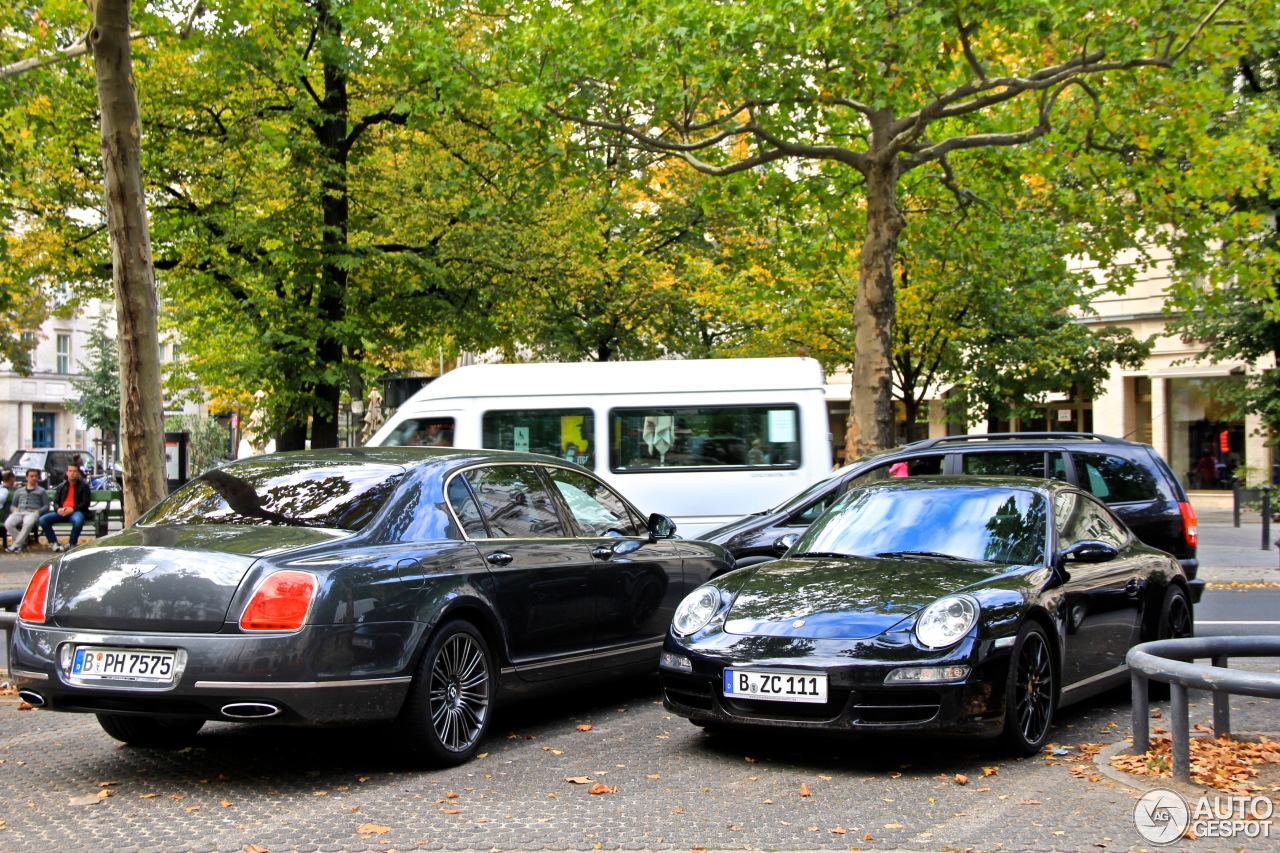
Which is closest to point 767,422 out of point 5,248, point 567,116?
point 567,116

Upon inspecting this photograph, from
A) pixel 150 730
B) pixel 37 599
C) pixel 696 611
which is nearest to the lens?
pixel 37 599

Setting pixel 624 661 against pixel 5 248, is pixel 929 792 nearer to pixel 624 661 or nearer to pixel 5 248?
pixel 624 661

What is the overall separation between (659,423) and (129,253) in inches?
303

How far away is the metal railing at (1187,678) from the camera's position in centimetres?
529

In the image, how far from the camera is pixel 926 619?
20.3 ft

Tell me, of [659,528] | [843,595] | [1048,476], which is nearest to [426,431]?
[1048,476]

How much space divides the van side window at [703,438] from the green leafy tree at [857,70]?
1842 millimetres

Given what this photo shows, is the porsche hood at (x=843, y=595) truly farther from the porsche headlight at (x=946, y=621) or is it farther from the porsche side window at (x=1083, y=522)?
the porsche side window at (x=1083, y=522)

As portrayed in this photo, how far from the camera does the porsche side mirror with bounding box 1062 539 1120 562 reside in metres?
7.06

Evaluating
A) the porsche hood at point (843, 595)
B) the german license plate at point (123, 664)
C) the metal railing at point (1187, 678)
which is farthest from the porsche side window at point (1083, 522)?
the german license plate at point (123, 664)

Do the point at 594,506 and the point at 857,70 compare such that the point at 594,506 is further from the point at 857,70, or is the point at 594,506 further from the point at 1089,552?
the point at 857,70

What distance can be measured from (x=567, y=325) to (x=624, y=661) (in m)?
21.6

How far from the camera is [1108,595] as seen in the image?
24.5 ft

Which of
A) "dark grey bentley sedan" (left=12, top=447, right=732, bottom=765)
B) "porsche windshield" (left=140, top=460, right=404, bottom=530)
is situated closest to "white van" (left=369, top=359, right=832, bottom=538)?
"dark grey bentley sedan" (left=12, top=447, right=732, bottom=765)
